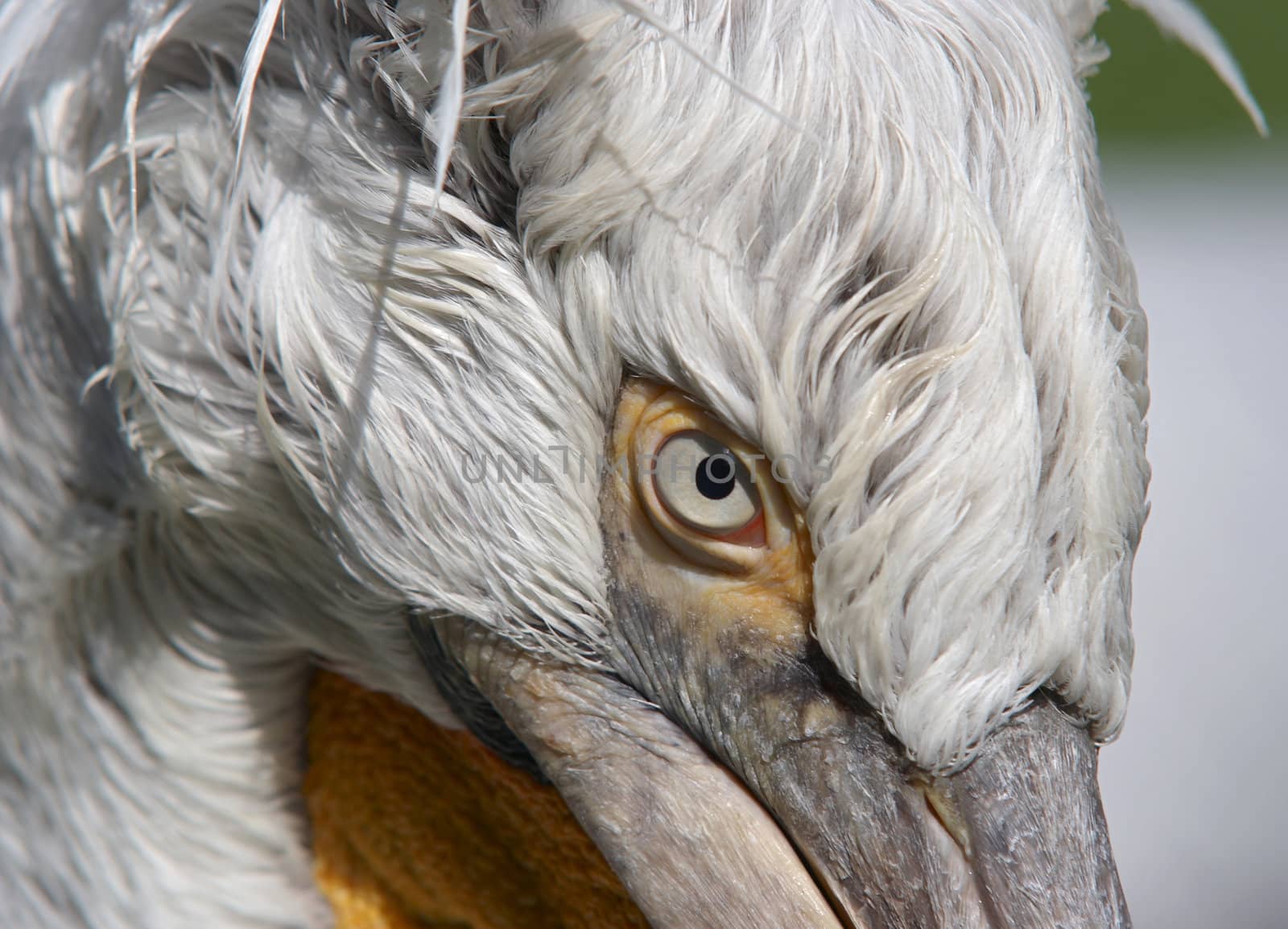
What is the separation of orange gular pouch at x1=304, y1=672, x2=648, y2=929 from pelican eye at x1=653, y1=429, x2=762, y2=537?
1.69 ft

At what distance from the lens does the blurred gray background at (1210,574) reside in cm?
327

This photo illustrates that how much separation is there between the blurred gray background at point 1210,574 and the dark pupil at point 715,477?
258cm

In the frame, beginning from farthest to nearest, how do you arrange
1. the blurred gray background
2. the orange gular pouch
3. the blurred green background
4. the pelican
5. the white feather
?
1. the blurred green background
2. the blurred gray background
3. the orange gular pouch
4. the white feather
5. the pelican

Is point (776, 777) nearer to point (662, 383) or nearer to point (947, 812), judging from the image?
point (947, 812)

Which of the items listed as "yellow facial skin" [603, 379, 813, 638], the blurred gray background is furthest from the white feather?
the blurred gray background

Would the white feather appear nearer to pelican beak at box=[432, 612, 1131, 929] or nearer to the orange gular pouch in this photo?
pelican beak at box=[432, 612, 1131, 929]

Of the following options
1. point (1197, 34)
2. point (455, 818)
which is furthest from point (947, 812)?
point (1197, 34)

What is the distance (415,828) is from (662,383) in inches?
31.6

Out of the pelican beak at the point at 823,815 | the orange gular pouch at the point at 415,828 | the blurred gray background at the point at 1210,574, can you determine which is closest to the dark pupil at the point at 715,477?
the pelican beak at the point at 823,815

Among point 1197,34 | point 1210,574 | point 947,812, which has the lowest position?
point 1210,574

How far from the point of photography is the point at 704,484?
1117 millimetres

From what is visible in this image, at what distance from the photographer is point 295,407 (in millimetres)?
1213

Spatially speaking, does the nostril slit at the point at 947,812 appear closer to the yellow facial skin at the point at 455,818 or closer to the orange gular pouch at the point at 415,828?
the yellow facial skin at the point at 455,818

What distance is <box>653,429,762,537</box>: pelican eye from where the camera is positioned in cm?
111
